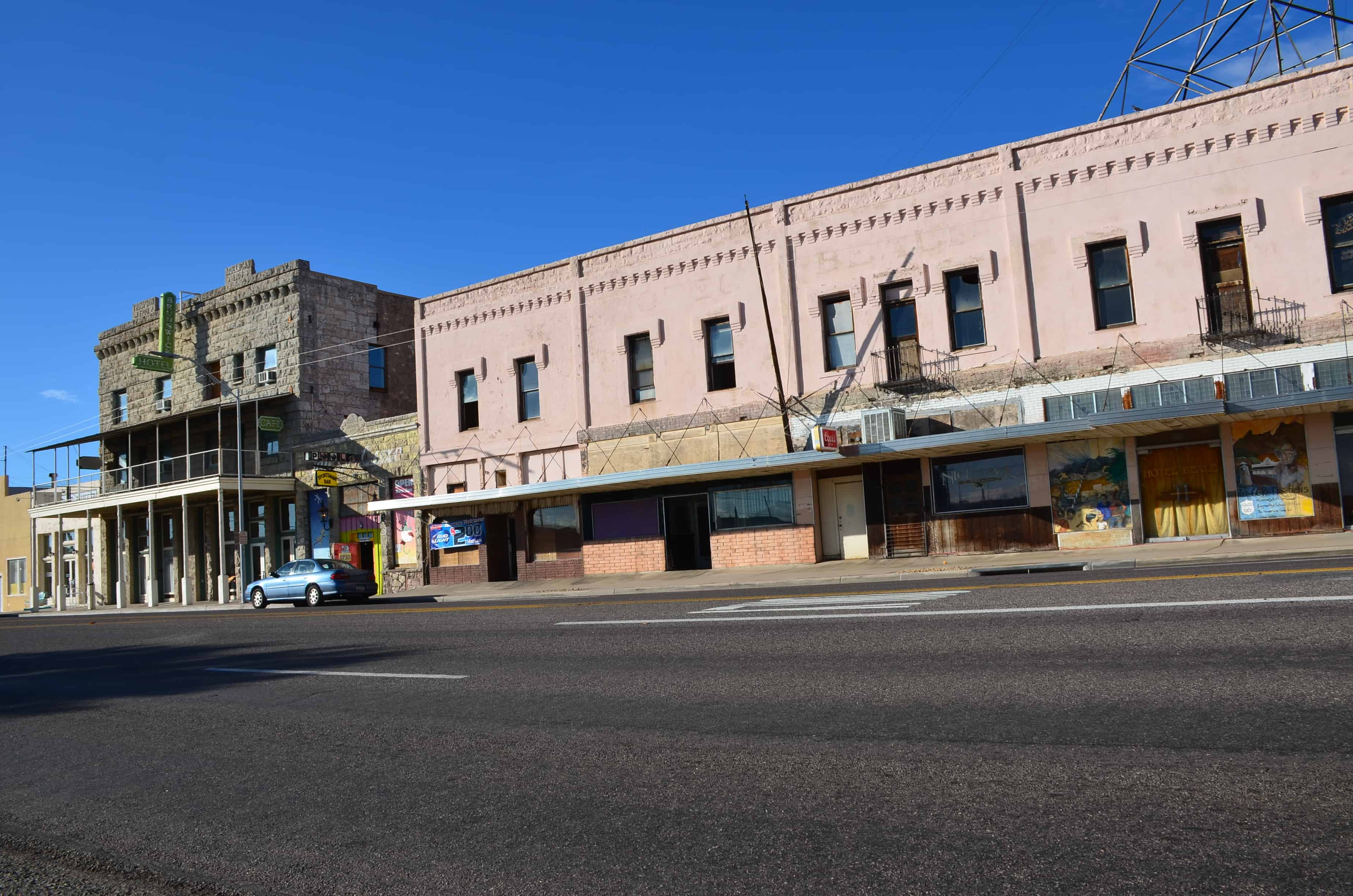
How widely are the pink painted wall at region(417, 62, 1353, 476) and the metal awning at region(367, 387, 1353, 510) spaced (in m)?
1.89

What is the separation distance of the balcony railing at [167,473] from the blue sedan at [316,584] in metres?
9.12

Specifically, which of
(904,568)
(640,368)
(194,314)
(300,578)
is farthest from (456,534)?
(194,314)

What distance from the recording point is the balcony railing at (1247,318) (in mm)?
19312

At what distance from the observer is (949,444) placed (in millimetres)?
21266

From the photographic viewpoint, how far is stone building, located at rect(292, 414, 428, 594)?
1299 inches

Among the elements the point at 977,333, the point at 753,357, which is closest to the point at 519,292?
the point at 753,357

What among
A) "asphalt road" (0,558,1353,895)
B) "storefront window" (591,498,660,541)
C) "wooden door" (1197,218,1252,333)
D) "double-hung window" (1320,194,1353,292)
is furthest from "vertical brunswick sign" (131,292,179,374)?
"double-hung window" (1320,194,1353,292)

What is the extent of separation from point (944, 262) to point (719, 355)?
6478 mm

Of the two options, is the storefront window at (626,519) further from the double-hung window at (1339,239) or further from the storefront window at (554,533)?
the double-hung window at (1339,239)

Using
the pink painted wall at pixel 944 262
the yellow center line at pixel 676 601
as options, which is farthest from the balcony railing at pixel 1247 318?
the yellow center line at pixel 676 601

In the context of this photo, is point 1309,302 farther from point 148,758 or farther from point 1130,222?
point 148,758

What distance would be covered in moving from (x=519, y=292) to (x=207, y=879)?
27.2 metres

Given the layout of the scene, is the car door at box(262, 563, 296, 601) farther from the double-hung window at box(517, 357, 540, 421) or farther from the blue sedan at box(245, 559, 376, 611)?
the double-hung window at box(517, 357, 540, 421)

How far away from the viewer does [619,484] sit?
1056 inches
